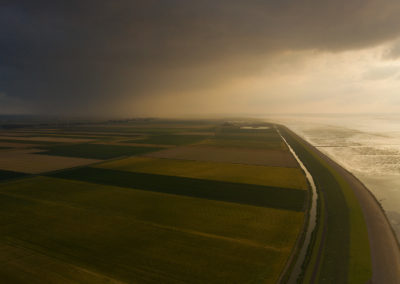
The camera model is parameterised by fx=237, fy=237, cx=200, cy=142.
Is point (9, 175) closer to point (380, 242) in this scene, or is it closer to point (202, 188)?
point (202, 188)

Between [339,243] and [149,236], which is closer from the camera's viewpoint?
[339,243]

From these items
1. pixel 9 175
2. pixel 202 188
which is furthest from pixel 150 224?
pixel 9 175

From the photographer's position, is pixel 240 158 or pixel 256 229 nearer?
pixel 256 229

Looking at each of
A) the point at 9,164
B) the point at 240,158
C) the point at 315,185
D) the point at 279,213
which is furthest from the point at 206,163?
the point at 9,164

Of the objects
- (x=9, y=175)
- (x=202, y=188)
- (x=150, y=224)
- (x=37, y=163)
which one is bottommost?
(x=150, y=224)

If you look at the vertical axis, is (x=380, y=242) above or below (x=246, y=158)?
below

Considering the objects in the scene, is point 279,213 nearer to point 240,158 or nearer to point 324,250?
point 324,250

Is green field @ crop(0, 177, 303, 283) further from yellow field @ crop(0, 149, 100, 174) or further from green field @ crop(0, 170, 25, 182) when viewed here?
yellow field @ crop(0, 149, 100, 174)
